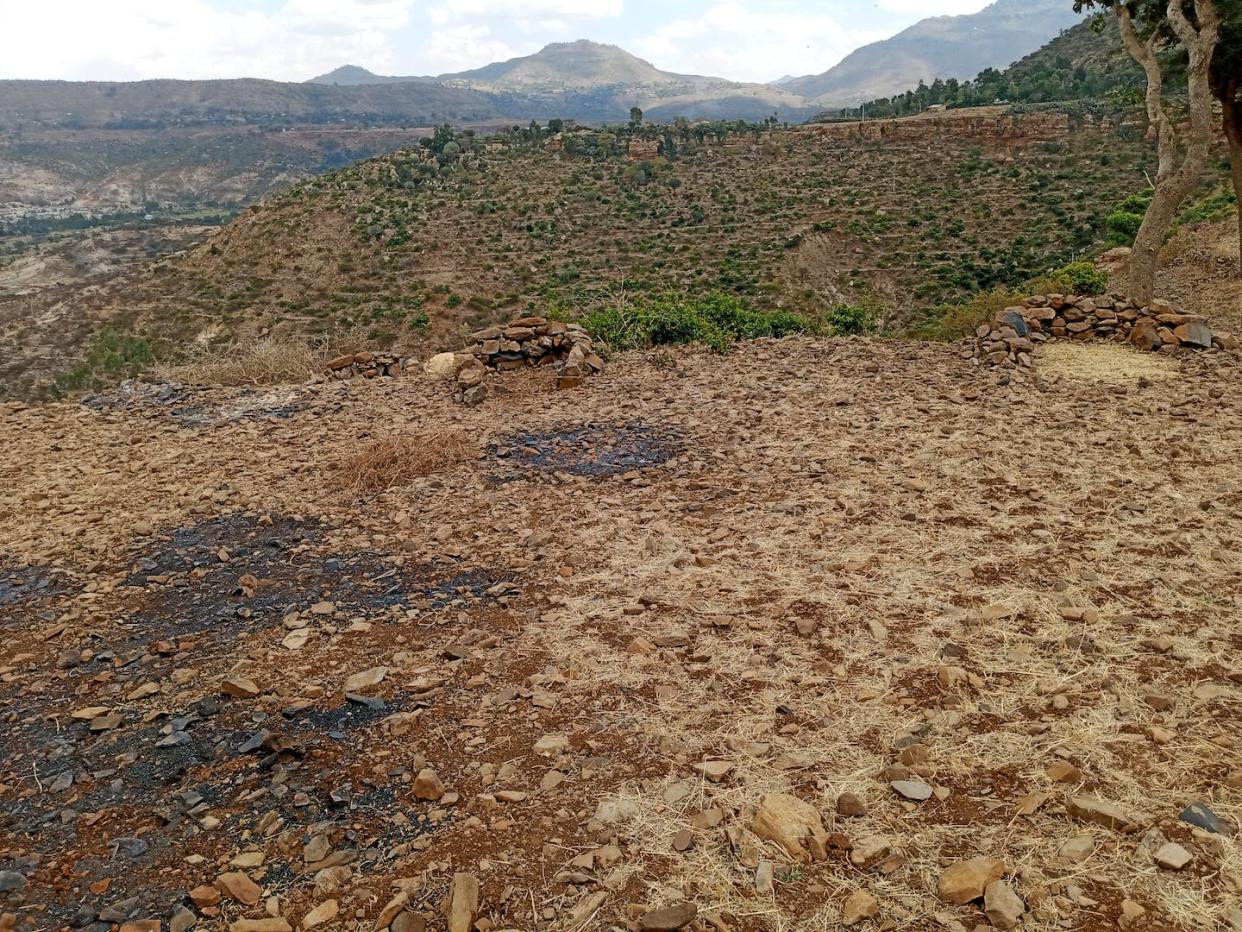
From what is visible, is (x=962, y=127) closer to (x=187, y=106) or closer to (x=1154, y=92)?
(x=1154, y=92)

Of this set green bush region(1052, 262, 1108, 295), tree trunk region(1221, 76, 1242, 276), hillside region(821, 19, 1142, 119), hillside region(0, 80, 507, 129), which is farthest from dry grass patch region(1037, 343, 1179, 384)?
hillside region(0, 80, 507, 129)

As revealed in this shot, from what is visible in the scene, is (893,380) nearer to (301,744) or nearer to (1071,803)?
(1071,803)

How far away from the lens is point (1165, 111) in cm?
912

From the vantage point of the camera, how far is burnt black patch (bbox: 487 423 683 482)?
19.3 ft

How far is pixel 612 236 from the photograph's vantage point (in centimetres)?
3447

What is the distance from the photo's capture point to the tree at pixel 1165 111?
27.1 feet

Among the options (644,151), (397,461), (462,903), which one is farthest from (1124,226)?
(644,151)

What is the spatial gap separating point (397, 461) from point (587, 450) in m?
1.53

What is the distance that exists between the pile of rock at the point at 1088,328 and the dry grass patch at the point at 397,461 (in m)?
5.64

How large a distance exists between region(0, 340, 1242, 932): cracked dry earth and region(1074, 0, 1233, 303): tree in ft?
12.1

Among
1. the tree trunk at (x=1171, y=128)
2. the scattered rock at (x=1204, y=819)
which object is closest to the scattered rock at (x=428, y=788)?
the scattered rock at (x=1204, y=819)

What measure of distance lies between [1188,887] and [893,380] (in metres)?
5.96

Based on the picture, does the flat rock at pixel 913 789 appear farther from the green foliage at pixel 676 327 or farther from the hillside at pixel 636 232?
the hillside at pixel 636 232

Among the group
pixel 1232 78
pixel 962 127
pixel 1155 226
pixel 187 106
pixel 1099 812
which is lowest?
pixel 1099 812
